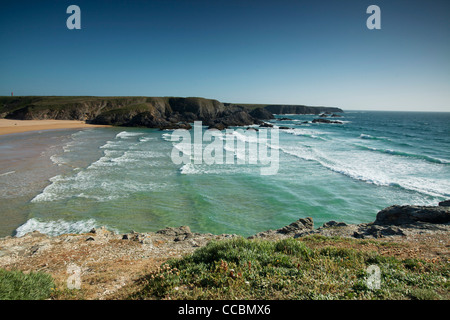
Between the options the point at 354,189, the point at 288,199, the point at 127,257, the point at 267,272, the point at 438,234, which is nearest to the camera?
the point at 267,272

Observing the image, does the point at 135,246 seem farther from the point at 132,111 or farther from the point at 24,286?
the point at 132,111

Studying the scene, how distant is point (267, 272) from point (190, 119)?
9455 cm

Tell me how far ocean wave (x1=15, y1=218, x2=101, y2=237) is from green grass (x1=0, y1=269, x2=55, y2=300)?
8.14m

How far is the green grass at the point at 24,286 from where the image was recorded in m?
4.42

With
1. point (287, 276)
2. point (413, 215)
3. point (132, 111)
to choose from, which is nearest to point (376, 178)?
point (413, 215)

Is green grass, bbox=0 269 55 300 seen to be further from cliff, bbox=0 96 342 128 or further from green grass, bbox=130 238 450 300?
cliff, bbox=0 96 342 128

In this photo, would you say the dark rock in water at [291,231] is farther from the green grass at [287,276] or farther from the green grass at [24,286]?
the green grass at [24,286]

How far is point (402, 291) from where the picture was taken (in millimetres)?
4672

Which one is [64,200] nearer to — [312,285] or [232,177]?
[232,177]

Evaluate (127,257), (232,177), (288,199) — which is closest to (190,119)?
(232,177)

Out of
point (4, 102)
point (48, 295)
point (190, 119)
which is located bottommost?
point (48, 295)

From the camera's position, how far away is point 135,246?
8.90m


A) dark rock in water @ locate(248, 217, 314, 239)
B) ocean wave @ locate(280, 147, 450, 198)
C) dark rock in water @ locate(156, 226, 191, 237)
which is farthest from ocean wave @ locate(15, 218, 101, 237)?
ocean wave @ locate(280, 147, 450, 198)

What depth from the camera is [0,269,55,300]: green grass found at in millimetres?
4422
